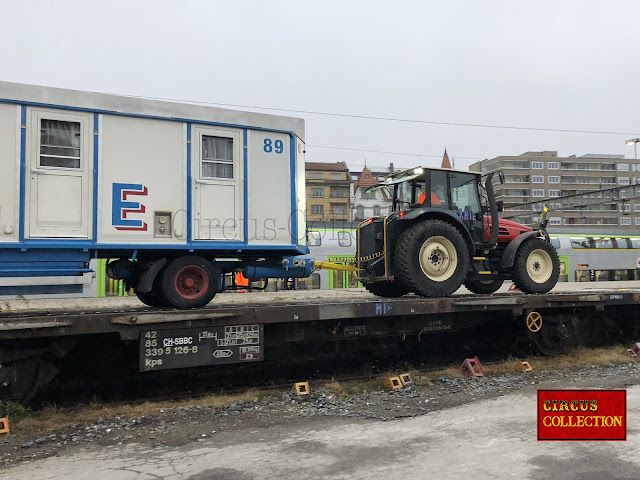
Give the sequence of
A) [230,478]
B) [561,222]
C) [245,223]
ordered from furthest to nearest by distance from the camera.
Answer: [561,222] < [245,223] < [230,478]

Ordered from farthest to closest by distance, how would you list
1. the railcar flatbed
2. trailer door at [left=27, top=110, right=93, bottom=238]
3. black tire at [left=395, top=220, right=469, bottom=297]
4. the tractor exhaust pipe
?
the tractor exhaust pipe → black tire at [left=395, top=220, right=469, bottom=297] → trailer door at [left=27, top=110, right=93, bottom=238] → the railcar flatbed

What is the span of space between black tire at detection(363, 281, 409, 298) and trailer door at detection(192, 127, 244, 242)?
143 inches

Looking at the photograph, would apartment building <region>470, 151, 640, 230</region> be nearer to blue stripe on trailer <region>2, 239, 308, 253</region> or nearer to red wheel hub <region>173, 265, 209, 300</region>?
blue stripe on trailer <region>2, 239, 308, 253</region>

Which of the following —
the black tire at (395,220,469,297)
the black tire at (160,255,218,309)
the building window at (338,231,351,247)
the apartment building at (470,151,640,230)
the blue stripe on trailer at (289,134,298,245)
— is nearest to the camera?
the black tire at (160,255,218,309)

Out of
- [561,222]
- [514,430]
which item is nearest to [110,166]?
[514,430]

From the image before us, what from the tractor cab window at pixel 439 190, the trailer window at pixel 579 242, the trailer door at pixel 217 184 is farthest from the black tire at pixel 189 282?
the trailer window at pixel 579 242

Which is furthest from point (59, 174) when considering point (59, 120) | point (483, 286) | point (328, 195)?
point (328, 195)

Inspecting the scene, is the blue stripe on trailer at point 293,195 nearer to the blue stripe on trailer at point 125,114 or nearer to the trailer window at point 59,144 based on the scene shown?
the blue stripe on trailer at point 125,114

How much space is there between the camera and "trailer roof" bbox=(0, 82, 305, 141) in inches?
241

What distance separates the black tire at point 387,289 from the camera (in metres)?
9.93

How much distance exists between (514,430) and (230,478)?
116 inches

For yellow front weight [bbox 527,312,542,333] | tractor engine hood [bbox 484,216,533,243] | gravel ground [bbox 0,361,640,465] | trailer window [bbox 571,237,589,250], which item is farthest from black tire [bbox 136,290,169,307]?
trailer window [bbox 571,237,589,250]

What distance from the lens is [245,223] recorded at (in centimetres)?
725

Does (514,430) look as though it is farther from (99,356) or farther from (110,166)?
(110,166)
